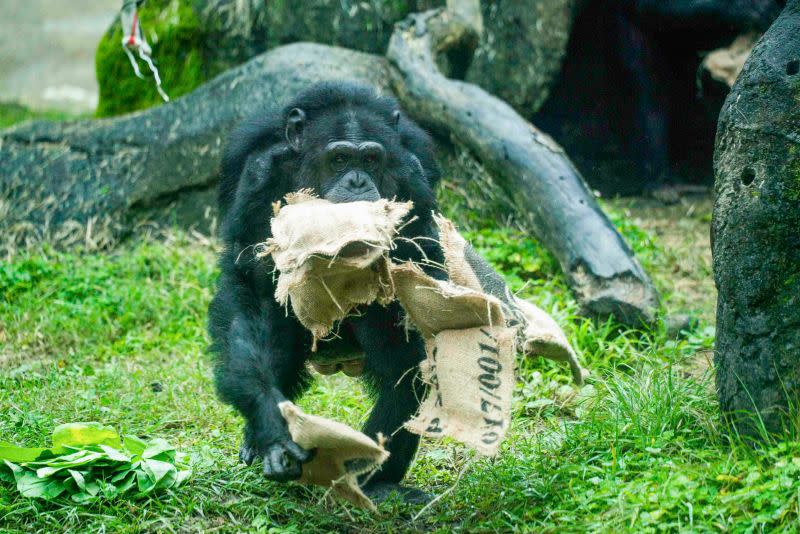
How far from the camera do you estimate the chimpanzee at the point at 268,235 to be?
406 cm

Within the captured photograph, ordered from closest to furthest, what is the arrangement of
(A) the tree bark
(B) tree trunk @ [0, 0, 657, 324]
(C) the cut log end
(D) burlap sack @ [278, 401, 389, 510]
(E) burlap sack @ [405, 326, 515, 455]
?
(D) burlap sack @ [278, 401, 389, 510] < (E) burlap sack @ [405, 326, 515, 455] < (C) the cut log end < (A) the tree bark < (B) tree trunk @ [0, 0, 657, 324]

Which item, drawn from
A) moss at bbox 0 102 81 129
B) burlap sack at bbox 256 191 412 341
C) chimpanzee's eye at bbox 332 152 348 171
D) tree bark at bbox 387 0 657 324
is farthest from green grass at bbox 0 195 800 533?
moss at bbox 0 102 81 129

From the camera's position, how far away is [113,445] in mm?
4176

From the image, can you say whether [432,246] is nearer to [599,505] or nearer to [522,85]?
[599,505]

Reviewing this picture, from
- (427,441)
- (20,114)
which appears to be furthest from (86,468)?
(20,114)

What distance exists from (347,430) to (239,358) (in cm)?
83

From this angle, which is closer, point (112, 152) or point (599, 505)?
point (599, 505)

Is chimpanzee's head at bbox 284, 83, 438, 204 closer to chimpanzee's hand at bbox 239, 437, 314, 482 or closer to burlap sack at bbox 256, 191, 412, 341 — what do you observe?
burlap sack at bbox 256, 191, 412, 341

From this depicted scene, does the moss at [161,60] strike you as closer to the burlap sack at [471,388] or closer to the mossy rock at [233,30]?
the mossy rock at [233,30]

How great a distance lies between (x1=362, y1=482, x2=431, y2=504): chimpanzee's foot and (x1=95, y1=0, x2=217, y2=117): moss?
7.16 meters

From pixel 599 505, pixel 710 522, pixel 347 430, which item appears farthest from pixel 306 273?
pixel 710 522

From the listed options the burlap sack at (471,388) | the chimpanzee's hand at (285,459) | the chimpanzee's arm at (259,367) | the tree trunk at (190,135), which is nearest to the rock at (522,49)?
the tree trunk at (190,135)

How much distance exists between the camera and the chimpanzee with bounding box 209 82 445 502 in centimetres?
406

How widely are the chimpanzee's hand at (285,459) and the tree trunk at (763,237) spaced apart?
1.81m
